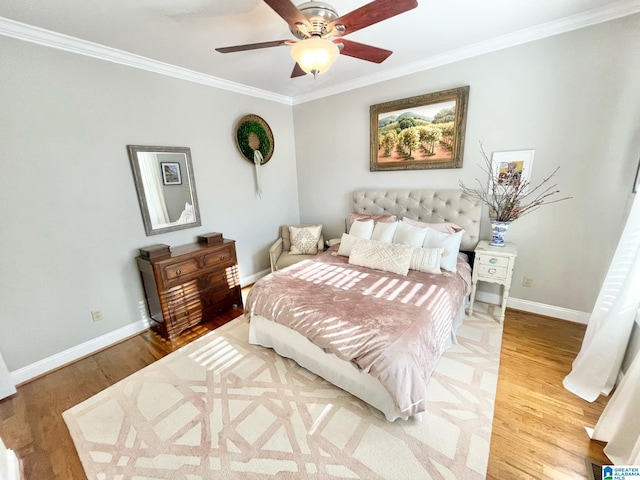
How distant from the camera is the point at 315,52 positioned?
→ 143 centimetres

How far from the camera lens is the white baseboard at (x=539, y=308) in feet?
8.23

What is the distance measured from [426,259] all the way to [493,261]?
0.67 m

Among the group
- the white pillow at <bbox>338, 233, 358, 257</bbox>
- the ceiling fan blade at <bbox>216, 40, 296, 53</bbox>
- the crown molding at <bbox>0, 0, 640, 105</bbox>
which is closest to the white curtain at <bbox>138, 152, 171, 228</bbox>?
the crown molding at <bbox>0, 0, 640, 105</bbox>

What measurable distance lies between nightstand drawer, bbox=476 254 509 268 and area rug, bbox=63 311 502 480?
30.1 inches

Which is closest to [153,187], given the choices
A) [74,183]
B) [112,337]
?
[74,183]

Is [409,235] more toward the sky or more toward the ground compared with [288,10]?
more toward the ground

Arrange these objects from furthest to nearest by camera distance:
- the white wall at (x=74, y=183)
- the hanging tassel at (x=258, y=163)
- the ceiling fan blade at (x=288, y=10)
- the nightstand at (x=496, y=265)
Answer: the hanging tassel at (x=258, y=163)
the nightstand at (x=496, y=265)
the white wall at (x=74, y=183)
the ceiling fan blade at (x=288, y=10)

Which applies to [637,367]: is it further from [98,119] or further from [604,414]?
[98,119]

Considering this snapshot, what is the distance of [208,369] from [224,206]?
2010 mm

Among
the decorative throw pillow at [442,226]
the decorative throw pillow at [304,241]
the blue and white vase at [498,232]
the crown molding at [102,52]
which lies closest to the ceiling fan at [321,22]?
the crown molding at [102,52]

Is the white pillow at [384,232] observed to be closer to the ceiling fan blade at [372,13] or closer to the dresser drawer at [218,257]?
the dresser drawer at [218,257]

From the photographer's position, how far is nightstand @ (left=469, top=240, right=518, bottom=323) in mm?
2408

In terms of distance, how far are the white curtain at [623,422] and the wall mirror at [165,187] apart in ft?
12.2

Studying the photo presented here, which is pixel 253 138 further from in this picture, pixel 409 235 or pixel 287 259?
pixel 409 235
